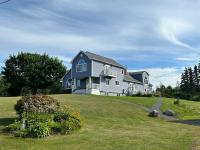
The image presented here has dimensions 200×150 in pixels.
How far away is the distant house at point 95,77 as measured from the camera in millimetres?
62875

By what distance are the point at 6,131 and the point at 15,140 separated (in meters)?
2.11

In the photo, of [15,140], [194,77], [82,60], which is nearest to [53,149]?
[15,140]

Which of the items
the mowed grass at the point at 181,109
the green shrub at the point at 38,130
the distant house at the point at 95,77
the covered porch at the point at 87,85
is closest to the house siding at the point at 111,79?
the distant house at the point at 95,77

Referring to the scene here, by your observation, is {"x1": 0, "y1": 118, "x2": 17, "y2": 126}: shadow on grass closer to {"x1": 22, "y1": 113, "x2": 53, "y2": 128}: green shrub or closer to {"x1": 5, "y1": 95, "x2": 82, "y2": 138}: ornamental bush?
{"x1": 5, "y1": 95, "x2": 82, "y2": 138}: ornamental bush

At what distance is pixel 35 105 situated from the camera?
19000 millimetres

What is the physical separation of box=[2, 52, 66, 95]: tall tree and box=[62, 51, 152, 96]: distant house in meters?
7.35

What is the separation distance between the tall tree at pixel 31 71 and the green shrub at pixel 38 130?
57461 millimetres

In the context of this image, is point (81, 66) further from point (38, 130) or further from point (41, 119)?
point (38, 130)

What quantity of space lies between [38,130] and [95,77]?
48.0m

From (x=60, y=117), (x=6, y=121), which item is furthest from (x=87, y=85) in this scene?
(x=60, y=117)

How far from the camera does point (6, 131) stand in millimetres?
17203

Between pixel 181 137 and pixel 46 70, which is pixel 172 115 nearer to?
pixel 181 137

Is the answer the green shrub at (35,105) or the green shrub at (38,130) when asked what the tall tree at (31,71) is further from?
the green shrub at (38,130)

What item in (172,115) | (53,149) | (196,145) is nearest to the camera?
(53,149)
